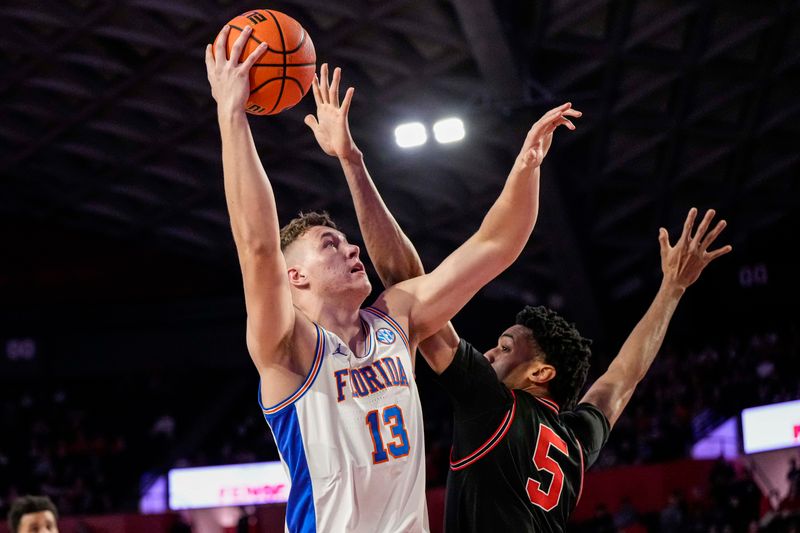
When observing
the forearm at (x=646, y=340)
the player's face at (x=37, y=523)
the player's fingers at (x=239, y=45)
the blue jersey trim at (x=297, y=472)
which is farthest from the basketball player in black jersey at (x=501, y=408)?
the player's face at (x=37, y=523)

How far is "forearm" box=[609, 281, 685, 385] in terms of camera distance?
15.4 feet

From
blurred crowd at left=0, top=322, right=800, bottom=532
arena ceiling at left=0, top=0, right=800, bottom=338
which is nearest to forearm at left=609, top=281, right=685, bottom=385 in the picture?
blurred crowd at left=0, top=322, right=800, bottom=532

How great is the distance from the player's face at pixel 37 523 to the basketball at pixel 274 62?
286cm

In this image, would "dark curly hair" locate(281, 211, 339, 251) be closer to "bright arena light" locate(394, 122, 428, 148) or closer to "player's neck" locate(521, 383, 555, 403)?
"player's neck" locate(521, 383, 555, 403)

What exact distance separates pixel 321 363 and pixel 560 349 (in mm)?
1375

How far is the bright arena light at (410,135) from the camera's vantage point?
726 inches

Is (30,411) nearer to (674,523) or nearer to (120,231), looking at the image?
(120,231)

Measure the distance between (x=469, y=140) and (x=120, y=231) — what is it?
40.8 ft

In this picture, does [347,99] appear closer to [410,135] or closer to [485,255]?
[485,255]

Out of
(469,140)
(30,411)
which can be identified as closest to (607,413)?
(469,140)

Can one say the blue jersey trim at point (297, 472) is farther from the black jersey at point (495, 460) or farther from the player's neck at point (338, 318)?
the black jersey at point (495, 460)

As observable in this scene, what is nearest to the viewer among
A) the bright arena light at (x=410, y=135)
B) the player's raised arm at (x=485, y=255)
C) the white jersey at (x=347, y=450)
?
the white jersey at (x=347, y=450)

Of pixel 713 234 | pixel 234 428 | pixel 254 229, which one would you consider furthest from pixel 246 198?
pixel 234 428

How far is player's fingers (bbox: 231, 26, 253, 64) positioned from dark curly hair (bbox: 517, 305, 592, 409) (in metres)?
1.65
